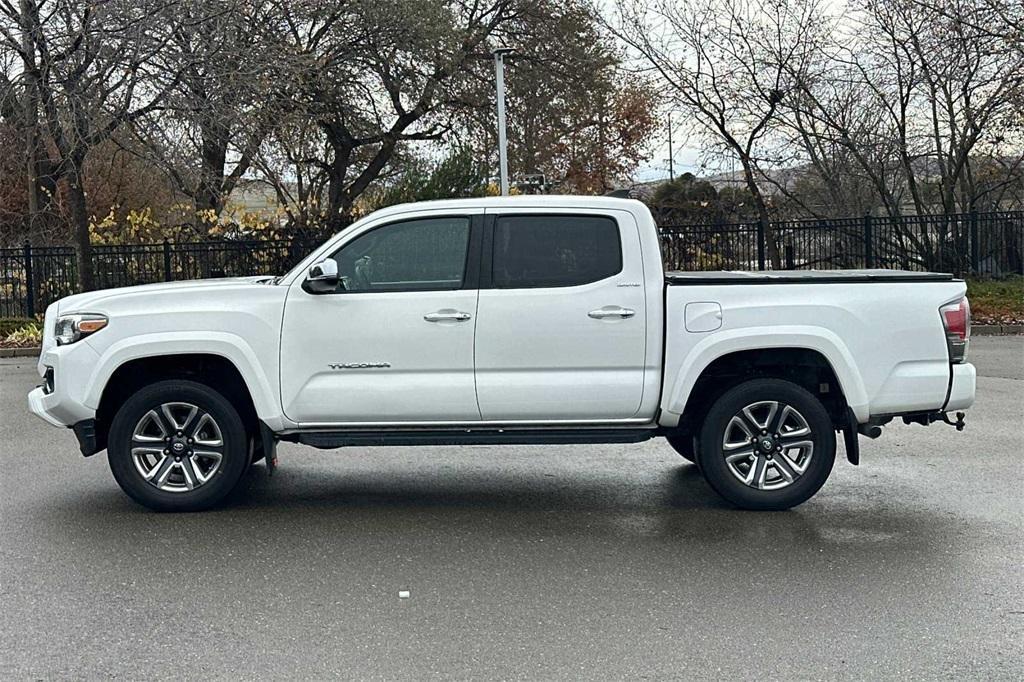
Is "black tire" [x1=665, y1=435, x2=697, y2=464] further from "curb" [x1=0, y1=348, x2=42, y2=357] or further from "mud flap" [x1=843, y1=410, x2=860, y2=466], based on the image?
"curb" [x1=0, y1=348, x2=42, y2=357]

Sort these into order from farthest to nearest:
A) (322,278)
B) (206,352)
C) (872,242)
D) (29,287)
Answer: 1. (872,242)
2. (29,287)
3. (206,352)
4. (322,278)

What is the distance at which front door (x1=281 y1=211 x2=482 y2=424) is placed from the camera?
23.5 feet

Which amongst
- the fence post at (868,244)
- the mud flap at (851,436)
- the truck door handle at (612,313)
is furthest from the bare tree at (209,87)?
the mud flap at (851,436)

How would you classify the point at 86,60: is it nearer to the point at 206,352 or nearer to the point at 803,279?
the point at 206,352

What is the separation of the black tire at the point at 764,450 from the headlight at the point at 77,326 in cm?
383

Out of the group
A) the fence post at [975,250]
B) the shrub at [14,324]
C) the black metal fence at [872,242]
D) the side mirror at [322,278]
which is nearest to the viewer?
the side mirror at [322,278]

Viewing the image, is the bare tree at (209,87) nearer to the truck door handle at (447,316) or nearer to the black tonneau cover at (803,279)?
the truck door handle at (447,316)

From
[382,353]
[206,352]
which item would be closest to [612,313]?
[382,353]

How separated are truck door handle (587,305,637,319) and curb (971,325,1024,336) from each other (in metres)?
15.7

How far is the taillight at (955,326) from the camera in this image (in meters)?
7.21

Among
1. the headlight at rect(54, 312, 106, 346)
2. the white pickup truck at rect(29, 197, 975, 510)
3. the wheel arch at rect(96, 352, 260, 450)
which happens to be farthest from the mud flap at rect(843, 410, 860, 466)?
the headlight at rect(54, 312, 106, 346)

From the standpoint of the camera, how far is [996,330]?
21.0 metres

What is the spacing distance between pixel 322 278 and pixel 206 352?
0.87m

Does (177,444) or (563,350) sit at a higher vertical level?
(563,350)
